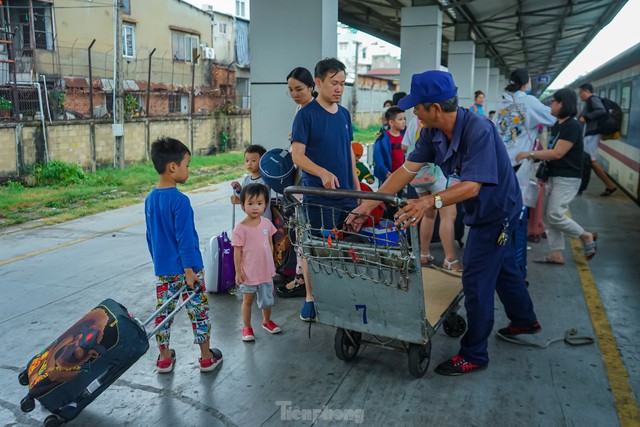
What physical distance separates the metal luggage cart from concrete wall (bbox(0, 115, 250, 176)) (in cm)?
1297

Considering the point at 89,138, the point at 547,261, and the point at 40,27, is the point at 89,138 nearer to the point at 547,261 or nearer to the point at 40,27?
the point at 40,27

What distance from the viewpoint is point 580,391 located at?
3.72m

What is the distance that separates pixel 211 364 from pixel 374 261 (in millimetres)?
1445

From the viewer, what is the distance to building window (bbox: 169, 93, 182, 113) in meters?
24.8

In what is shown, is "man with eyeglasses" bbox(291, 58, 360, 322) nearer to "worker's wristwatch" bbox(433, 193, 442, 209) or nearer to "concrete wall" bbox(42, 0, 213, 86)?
"worker's wristwatch" bbox(433, 193, 442, 209)

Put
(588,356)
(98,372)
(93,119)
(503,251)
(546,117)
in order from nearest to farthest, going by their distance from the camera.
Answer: (98,372) → (503,251) → (588,356) → (546,117) → (93,119)

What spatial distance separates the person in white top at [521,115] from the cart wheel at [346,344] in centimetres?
312

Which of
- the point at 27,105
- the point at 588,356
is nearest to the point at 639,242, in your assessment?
the point at 588,356

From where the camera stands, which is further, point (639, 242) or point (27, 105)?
point (27, 105)

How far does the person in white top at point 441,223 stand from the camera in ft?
20.1

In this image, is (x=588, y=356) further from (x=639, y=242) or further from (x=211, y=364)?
(x=639, y=242)

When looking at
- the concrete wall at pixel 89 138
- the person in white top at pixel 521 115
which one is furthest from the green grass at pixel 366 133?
the person in white top at pixel 521 115

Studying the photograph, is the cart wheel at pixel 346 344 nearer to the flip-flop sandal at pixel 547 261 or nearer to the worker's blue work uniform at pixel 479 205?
the worker's blue work uniform at pixel 479 205

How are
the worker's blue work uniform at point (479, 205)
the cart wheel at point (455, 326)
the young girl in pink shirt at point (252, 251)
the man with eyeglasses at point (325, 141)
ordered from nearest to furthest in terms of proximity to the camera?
the worker's blue work uniform at point (479, 205) → the young girl in pink shirt at point (252, 251) → the man with eyeglasses at point (325, 141) → the cart wheel at point (455, 326)
